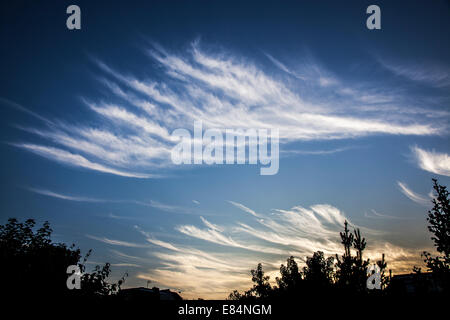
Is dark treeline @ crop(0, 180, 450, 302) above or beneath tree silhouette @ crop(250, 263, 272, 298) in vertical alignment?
above

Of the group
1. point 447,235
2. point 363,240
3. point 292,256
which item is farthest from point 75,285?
point 292,256

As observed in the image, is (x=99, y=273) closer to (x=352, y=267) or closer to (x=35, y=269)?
(x=35, y=269)

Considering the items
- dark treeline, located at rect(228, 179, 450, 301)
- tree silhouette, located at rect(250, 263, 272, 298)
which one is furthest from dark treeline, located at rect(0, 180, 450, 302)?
tree silhouette, located at rect(250, 263, 272, 298)

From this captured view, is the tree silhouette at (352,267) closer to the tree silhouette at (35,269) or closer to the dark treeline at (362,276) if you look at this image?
the dark treeline at (362,276)

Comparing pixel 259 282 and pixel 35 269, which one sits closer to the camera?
pixel 35 269

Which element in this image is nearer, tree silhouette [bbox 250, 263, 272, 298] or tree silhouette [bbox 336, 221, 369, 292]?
tree silhouette [bbox 336, 221, 369, 292]

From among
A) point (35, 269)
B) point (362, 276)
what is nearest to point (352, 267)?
point (362, 276)

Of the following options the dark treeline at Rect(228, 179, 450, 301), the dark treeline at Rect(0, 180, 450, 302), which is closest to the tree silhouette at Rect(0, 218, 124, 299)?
the dark treeline at Rect(0, 180, 450, 302)

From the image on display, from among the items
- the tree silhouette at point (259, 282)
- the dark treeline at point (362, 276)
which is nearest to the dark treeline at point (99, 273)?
the dark treeline at point (362, 276)

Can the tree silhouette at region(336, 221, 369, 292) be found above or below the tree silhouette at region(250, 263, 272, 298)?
above

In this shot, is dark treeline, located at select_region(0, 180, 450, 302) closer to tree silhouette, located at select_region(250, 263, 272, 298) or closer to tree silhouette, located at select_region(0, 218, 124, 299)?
tree silhouette, located at select_region(0, 218, 124, 299)

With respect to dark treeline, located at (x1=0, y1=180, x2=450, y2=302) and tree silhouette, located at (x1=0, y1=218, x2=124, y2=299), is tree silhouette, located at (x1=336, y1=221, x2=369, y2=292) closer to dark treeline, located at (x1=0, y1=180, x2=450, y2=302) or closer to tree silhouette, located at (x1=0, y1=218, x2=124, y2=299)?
dark treeline, located at (x1=0, y1=180, x2=450, y2=302)
